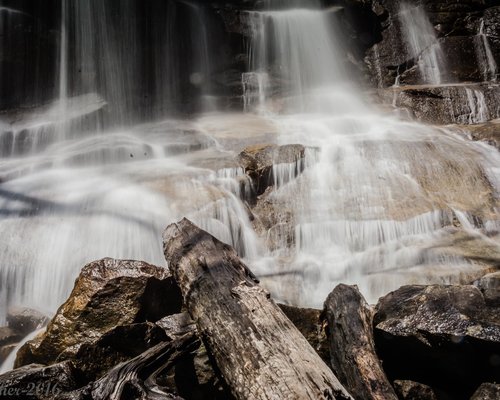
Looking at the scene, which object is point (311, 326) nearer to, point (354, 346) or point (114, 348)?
point (354, 346)

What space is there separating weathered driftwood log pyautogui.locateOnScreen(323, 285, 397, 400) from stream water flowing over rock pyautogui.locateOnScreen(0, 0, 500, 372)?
1603 mm

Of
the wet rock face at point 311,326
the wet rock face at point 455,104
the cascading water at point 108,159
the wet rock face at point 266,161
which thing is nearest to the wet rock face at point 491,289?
the wet rock face at point 311,326

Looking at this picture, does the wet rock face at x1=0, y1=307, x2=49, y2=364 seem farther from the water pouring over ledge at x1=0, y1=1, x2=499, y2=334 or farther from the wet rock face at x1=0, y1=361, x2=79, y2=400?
the wet rock face at x1=0, y1=361, x2=79, y2=400

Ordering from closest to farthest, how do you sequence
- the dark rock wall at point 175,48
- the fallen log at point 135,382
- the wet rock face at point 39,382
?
1. the fallen log at point 135,382
2. the wet rock face at point 39,382
3. the dark rock wall at point 175,48

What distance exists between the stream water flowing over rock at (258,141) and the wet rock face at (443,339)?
5.24 ft

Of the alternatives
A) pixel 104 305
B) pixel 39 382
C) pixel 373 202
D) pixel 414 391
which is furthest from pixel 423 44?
pixel 39 382

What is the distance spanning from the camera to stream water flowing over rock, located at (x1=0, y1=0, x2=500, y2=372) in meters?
5.39

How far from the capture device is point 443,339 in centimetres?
286

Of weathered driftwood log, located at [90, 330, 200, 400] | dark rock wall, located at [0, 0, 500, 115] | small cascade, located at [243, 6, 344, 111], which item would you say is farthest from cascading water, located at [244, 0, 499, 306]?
dark rock wall, located at [0, 0, 500, 115]

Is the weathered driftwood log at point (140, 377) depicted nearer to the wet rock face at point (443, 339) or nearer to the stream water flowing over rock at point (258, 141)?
the wet rock face at point (443, 339)

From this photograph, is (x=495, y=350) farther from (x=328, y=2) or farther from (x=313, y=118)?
(x=328, y=2)

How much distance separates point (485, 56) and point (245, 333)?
1235 centimetres

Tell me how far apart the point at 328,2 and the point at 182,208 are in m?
10.2

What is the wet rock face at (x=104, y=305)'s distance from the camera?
11.1 feet
